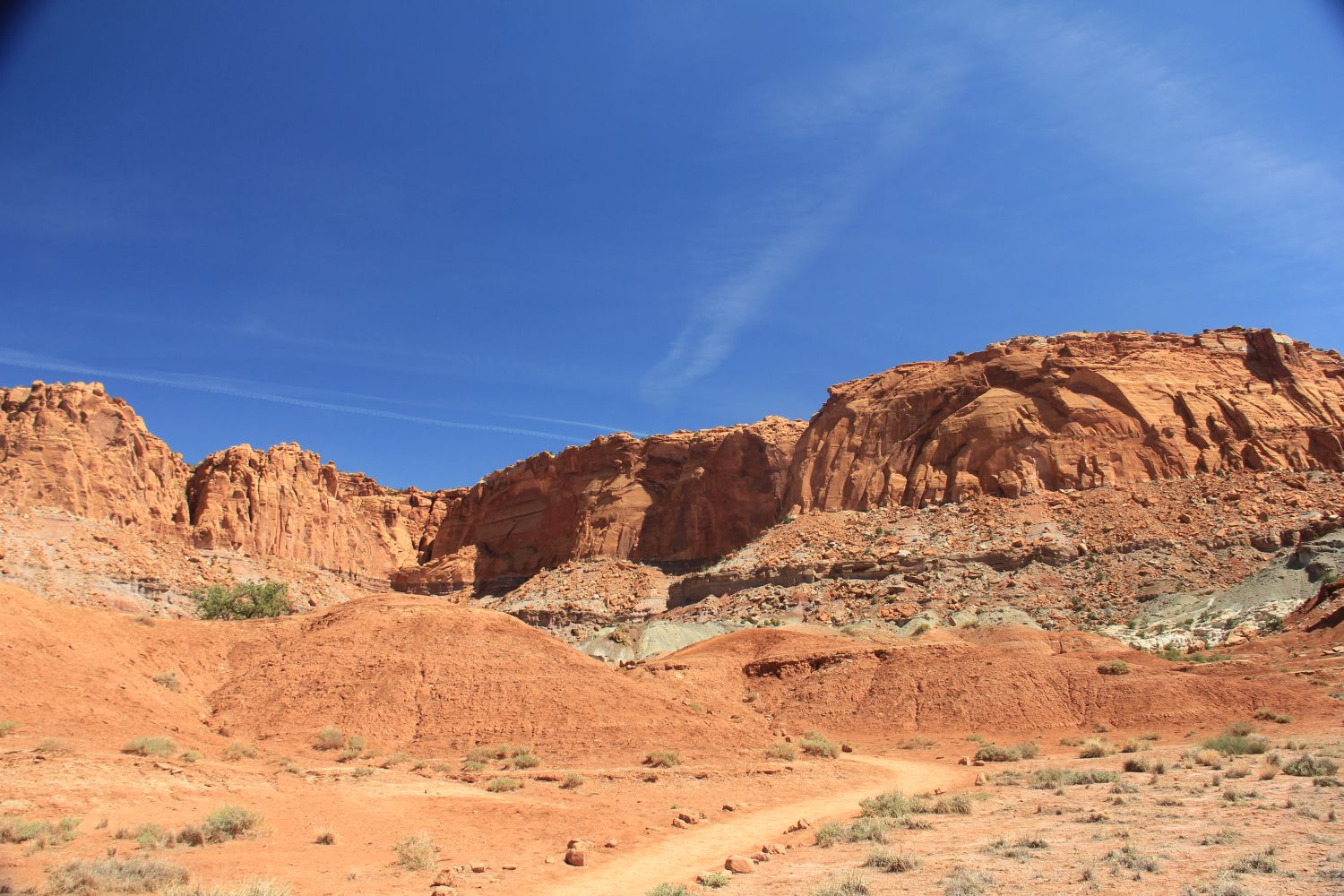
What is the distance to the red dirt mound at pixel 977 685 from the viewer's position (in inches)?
1019

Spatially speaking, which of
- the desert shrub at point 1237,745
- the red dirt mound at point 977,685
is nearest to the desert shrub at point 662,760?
the red dirt mound at point 977,685

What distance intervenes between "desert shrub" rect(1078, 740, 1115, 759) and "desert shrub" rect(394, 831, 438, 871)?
57.0 ft

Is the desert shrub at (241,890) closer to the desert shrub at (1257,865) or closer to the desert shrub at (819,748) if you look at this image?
the desert shrub at (1257,865)

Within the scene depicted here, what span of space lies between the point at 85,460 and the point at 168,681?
6364 cm

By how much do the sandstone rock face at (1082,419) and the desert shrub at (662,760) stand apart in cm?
4003

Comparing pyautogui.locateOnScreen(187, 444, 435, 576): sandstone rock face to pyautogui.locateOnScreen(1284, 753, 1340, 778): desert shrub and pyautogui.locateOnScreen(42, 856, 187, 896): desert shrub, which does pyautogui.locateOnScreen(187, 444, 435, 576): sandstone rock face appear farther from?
pyautogui.locateOnScreen(1284, 753, 1340, 778): desert shrub

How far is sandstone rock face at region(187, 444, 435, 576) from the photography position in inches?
3346

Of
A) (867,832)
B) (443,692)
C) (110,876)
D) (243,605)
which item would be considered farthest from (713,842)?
(243,605)

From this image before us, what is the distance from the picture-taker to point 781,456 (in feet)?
273

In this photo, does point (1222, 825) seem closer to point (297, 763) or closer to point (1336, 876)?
point (1336, 876)

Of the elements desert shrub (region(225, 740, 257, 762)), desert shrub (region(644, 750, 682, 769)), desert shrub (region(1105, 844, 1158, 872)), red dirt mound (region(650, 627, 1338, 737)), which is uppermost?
red dirt mound (region(650, 627, 1338, 737))

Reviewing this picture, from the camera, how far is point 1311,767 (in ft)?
50.7

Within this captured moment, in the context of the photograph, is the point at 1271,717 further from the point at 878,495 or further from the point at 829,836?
the point at 878,495

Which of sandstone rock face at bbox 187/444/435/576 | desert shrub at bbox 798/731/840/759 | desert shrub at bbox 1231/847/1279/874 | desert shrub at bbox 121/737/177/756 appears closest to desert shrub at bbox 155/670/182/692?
desert shrub at bbox 121/737/177/756
